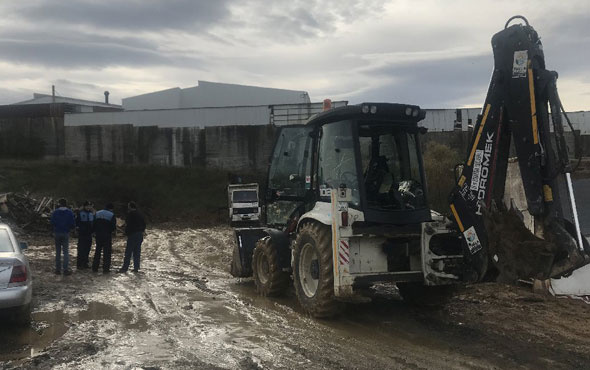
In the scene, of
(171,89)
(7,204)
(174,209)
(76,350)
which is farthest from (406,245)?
(171,89)

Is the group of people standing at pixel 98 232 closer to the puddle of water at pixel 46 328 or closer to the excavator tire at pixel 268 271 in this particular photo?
the puddle of water at pixel 46 328

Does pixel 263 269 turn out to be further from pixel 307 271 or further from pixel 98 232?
pixel 98 232

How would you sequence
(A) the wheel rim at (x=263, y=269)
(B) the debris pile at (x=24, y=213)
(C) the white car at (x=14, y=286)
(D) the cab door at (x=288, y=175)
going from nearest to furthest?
(C) the white car at (x=14, y=286) < (D) the cab door at (x=288, y=175) < (A) the wheel rim at (x=263, y=269) < (B) the debris pile at (x=24, y=213)

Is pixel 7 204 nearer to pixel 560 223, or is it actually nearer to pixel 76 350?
pixel 76 350

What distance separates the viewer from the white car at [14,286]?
21.3 feet

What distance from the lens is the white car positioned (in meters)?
6.50

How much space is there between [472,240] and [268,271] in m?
3.80

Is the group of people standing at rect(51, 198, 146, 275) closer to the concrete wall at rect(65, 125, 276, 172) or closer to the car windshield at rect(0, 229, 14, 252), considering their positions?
the car windshield at rect(0, 229, 14, 252)

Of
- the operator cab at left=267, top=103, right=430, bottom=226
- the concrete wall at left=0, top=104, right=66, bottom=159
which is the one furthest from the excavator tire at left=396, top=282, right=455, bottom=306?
the concrete wall at left=0, top=104, right=66, bottom=159

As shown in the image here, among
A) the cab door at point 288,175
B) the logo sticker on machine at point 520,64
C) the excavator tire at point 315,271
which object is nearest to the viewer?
the logo sticker on machine at point 520,64

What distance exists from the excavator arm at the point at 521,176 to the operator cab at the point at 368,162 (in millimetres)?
1158

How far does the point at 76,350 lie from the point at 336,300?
10.7ft

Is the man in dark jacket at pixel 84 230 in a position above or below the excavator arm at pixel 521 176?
below

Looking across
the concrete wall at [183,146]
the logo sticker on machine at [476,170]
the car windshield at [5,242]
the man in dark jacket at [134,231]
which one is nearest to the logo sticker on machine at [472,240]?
the logo sticker on machine at [476,170]
